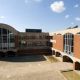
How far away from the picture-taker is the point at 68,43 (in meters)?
33.2

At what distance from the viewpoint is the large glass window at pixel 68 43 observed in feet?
103

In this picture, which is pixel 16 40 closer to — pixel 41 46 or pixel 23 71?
pixel 41 46

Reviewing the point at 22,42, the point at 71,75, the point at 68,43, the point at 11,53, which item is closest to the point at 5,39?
the point at 11,53

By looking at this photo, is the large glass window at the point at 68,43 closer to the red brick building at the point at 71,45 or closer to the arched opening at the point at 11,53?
the red brick building at the point at 71,45

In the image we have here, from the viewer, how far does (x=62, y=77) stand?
950 inches

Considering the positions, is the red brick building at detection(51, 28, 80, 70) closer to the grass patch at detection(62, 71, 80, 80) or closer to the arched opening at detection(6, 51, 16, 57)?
the grass patch at detection(62, 71, 80, 80)

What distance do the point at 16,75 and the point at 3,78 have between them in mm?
2330

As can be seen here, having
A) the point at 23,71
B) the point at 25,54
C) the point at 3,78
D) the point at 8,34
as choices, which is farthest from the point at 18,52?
the point at 3,78

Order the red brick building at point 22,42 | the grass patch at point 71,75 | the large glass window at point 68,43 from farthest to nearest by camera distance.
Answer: the red brick building at point 22,42
the large glass window at point 68,43
the grass patch at point 71,75

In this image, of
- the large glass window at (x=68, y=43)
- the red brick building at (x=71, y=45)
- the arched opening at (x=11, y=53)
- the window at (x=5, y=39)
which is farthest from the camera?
the arched opening at (x=11, y=53)

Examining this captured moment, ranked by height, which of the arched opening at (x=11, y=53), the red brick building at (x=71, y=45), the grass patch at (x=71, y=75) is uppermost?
the red brick building at (x=71, y=45)

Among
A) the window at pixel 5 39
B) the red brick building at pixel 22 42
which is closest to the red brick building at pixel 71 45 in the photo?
the red brick building at pixel 22 42

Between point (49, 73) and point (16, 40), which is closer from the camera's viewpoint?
point (49, 73)

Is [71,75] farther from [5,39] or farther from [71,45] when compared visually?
[5,39]
